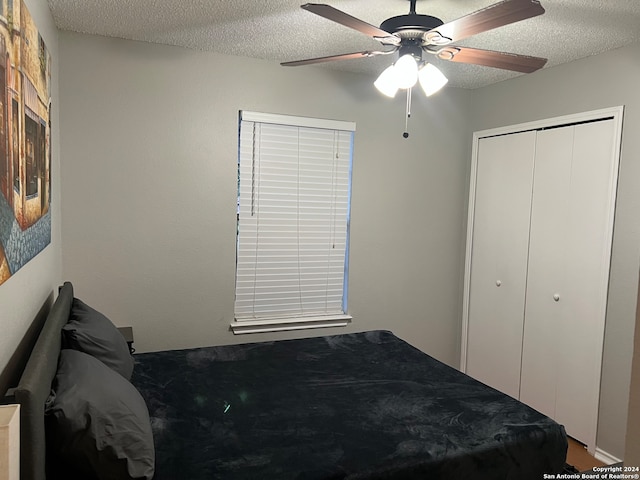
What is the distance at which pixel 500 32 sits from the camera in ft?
9.01

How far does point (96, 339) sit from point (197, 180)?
5.14 ft

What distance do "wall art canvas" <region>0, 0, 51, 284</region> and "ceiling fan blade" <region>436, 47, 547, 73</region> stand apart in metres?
1.72

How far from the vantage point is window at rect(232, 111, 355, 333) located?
3.53 metres

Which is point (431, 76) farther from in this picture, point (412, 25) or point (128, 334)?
point (128, 334)

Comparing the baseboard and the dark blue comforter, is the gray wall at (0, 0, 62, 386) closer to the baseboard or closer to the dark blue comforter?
the dark blue comforter

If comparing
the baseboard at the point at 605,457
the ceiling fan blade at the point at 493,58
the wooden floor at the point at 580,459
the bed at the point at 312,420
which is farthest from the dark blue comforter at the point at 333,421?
the ceiling fan blade at the point at 493,58

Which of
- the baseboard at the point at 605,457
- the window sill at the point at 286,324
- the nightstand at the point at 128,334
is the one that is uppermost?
the nightstand at the point at 128,334

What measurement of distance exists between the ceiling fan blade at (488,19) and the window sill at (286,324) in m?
2.33

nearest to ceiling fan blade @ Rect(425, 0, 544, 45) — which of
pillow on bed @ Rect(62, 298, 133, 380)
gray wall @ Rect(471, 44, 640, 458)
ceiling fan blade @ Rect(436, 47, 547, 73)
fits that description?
ceiling fan blade @ Rect(436, 47, 547, 73)

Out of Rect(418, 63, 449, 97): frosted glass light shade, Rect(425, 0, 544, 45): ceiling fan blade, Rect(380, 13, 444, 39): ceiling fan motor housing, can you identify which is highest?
Rect(380, 13, 444, 39): ceiling fan motor housing

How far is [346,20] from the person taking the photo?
1.88 meters

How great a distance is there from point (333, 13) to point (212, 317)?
2.38 m

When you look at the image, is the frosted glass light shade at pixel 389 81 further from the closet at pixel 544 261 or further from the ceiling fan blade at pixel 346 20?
the closet at pixel 544 261

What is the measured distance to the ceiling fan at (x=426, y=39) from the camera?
1.77m
